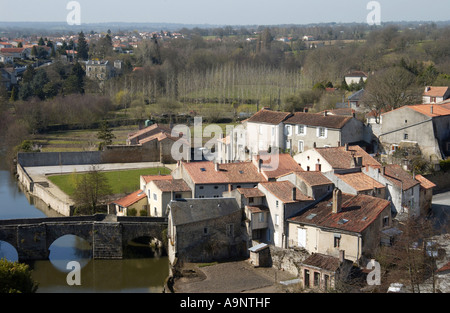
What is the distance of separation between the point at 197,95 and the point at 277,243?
41.0 meters

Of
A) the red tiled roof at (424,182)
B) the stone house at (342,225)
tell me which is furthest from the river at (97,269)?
the red tiled roof at (424,182)

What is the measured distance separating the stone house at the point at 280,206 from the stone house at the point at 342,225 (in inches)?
9.2

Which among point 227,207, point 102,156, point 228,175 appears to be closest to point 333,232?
point 227,207

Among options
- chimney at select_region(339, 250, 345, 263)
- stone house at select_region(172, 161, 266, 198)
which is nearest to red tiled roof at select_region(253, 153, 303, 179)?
stone house at select_region(172, 161, 266, 198)

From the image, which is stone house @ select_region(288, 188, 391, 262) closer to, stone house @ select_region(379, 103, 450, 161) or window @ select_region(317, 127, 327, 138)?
window @ select_region(317, 127, 327, 138)

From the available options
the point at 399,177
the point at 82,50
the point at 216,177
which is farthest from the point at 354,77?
the point at 82,50

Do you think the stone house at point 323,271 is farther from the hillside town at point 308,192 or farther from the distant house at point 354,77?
the distant house at point 354,77

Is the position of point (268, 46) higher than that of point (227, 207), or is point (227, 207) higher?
point (268, 46)

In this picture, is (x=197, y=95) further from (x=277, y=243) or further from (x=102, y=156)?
(x=277, y=243)

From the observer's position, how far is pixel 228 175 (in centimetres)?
2539

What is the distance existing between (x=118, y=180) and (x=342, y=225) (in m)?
16.8

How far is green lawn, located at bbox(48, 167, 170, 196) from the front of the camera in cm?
3130

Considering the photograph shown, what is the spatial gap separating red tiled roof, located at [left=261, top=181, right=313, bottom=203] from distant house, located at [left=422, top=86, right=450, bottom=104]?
1811 centimetres

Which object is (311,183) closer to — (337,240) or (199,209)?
A: (337,240)
